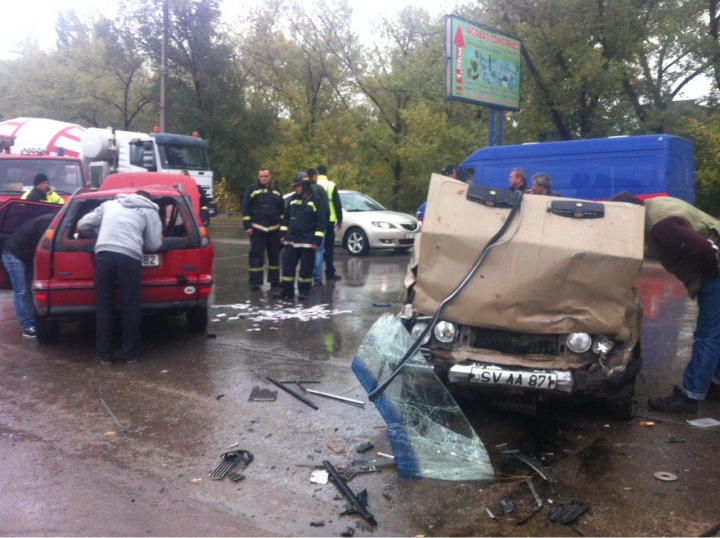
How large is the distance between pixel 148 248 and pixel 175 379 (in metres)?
1.43

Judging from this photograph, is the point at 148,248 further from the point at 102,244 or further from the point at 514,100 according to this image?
the point at 514,100

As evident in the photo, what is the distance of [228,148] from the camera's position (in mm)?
33125

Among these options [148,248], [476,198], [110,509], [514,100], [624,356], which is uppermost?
[514,100]

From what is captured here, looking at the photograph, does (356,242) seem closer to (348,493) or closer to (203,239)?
(203,239)

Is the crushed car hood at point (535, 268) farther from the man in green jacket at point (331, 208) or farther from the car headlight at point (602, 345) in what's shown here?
the man in green jacket at point (331, 208)

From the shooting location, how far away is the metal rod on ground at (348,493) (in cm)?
362

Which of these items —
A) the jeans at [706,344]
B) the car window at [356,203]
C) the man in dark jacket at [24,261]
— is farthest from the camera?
the car window at [356,203]

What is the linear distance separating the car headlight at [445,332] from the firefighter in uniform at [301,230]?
523 cm

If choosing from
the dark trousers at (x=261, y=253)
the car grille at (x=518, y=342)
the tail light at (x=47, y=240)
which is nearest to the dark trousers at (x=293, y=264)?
the dark trousers at (x=261, y=253)

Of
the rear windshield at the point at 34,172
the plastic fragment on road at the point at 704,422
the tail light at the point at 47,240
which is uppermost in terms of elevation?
the rear windshield at the point at 34,172

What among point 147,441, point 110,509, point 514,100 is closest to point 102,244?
point 147,441

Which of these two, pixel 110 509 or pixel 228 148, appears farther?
pixel 228 148

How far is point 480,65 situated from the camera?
18.0m

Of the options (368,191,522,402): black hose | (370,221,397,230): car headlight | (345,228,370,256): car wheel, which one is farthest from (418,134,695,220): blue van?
(368,191,522,402): black hose
